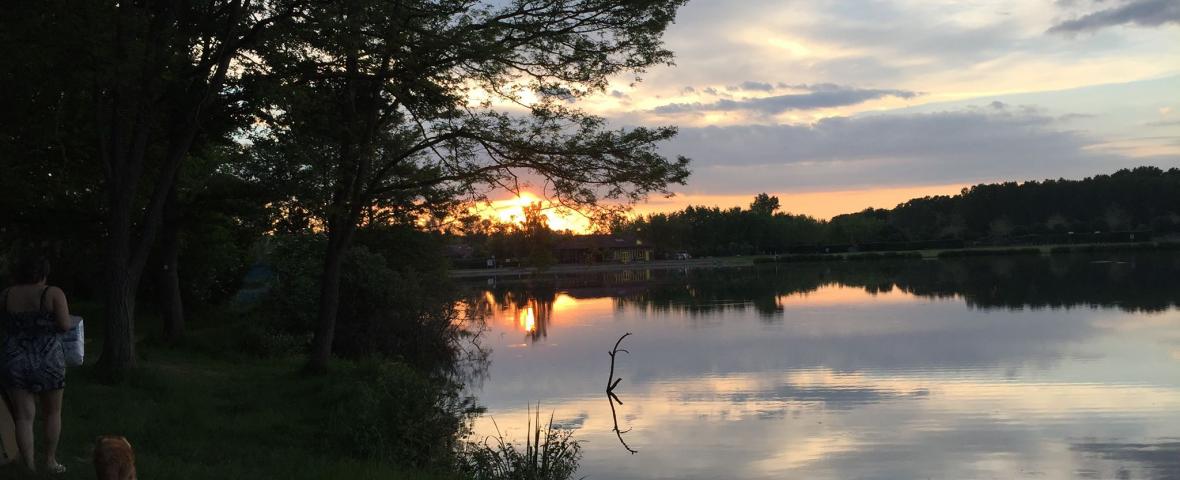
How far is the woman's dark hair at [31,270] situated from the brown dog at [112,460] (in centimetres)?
170

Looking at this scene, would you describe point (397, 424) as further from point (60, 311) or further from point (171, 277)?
point (171, 277)

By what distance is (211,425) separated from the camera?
11.1 metres

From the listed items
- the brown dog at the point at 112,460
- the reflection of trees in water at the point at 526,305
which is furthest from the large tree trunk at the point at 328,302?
the reflection of trees in water at the point at 526,305

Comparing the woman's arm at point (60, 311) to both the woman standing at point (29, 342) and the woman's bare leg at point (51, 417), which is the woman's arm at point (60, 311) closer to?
the woman standing at point (29, 342)

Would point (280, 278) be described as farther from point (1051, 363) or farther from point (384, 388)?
point (1051, 363)

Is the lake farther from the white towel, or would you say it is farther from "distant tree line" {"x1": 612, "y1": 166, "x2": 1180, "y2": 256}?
"distant tree line" {"x1": 612, "y1": 166, "x2": 1180, "y2": 256}

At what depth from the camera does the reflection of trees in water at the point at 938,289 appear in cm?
3701

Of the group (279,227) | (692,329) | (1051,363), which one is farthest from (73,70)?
(692,329)

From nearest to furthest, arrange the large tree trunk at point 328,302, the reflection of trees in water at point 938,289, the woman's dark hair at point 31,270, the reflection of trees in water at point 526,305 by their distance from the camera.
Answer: the woman's dark hair at point 31,270 → the large tree trunk at point 328,302 → the reflection of trees in water at point 526,305 → the reflection of trees in water at point 938,289

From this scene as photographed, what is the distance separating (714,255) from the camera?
125 metres

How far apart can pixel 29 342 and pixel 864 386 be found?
1542 centimetres

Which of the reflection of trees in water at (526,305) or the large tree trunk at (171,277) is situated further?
the reflection of trees in water at (526,305)

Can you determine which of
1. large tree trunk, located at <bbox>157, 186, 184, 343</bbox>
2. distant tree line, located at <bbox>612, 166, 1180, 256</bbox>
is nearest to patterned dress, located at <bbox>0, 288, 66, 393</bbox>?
large tree trunk, located at <bbox>157, 186, 184, 343</bbox>

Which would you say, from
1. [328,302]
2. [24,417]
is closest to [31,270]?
[24,417]
